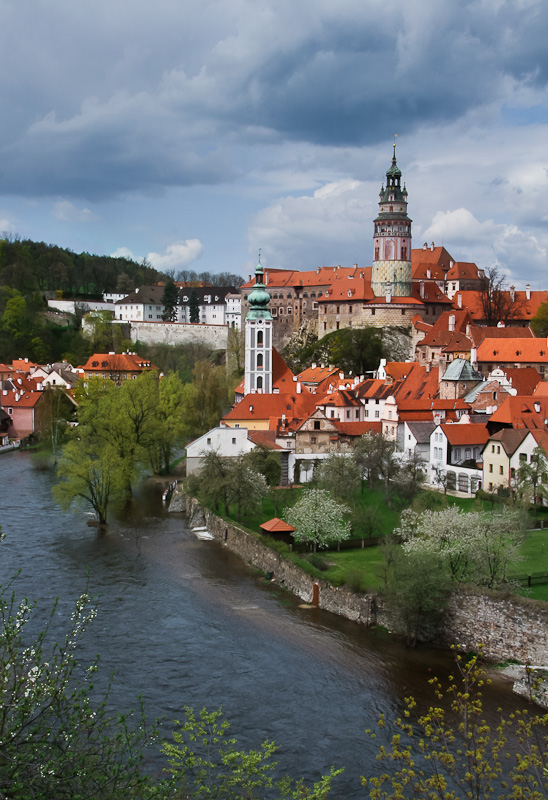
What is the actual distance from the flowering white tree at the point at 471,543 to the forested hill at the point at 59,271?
8781 centimetres

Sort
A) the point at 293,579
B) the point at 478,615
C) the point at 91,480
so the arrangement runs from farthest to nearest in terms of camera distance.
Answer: the point at 91,480
the point at 293,579
the point at 478,615

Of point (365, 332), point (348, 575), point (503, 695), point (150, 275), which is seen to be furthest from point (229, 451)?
point (150, 275)

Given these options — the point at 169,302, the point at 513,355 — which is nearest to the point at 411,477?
the point at 513,355

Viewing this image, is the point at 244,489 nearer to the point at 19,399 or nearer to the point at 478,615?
the point at 478,615

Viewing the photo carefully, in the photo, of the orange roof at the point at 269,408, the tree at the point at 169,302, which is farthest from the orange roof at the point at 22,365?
the orange roof at the point at 269,408

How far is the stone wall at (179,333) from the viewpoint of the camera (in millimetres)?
103625

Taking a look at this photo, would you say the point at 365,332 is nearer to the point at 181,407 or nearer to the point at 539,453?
the point at 181,407

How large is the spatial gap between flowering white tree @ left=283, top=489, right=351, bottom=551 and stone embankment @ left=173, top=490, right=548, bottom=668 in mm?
1617

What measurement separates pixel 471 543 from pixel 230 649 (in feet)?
24.4

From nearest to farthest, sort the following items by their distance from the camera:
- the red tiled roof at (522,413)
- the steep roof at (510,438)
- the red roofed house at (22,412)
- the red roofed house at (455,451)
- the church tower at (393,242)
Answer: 1. the steep roof at (510,438)
2. the red roofed house at (455,451)
3. the red tiled roof at (522,413)
4. the red roofed house at (22,412)
5. the church tower at (393,242)

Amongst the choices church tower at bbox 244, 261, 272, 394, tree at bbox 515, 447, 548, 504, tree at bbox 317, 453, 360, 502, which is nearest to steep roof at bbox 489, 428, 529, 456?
tree at bbox 515, 447, 548, 504

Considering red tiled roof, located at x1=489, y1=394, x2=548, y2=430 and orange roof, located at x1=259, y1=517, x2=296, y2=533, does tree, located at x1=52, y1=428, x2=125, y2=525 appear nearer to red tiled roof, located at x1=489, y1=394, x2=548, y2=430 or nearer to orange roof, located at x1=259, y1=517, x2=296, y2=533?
orange roof, located at x1=259, y1=517, x2=296, y2=533

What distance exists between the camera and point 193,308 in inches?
4525

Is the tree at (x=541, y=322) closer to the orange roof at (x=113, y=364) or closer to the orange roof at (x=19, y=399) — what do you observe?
the orange roof at (x=113, y=364)
